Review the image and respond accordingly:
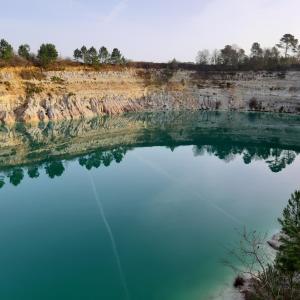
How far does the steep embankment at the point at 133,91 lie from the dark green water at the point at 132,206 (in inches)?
507

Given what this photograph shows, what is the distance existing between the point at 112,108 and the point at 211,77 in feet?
95.8

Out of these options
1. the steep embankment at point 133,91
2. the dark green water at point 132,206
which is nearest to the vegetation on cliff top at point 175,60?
the steep embankment at point 133,91

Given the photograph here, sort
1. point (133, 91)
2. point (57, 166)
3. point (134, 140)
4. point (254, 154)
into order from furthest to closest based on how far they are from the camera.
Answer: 1. point (133, 91)
2. point (134, 140)
3. point (254, 154)
4. point (57, 166)

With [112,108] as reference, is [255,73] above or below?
above

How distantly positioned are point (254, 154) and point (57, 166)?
26569mm

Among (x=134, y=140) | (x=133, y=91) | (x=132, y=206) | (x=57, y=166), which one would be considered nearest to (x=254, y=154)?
(x=134, y=140)

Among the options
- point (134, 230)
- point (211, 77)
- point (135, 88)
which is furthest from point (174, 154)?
point (211, 77)

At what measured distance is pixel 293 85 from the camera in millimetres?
88000

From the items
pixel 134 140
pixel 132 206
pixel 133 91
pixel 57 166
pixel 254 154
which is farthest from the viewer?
pixel 133 91

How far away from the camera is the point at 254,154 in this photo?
168 ft

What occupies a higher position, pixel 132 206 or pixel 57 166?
pixel 132 206

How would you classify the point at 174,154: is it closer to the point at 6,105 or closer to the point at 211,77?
the point at 6,105

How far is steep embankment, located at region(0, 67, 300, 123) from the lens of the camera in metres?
75.2

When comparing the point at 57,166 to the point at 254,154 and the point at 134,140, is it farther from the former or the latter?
the point at 254,154
